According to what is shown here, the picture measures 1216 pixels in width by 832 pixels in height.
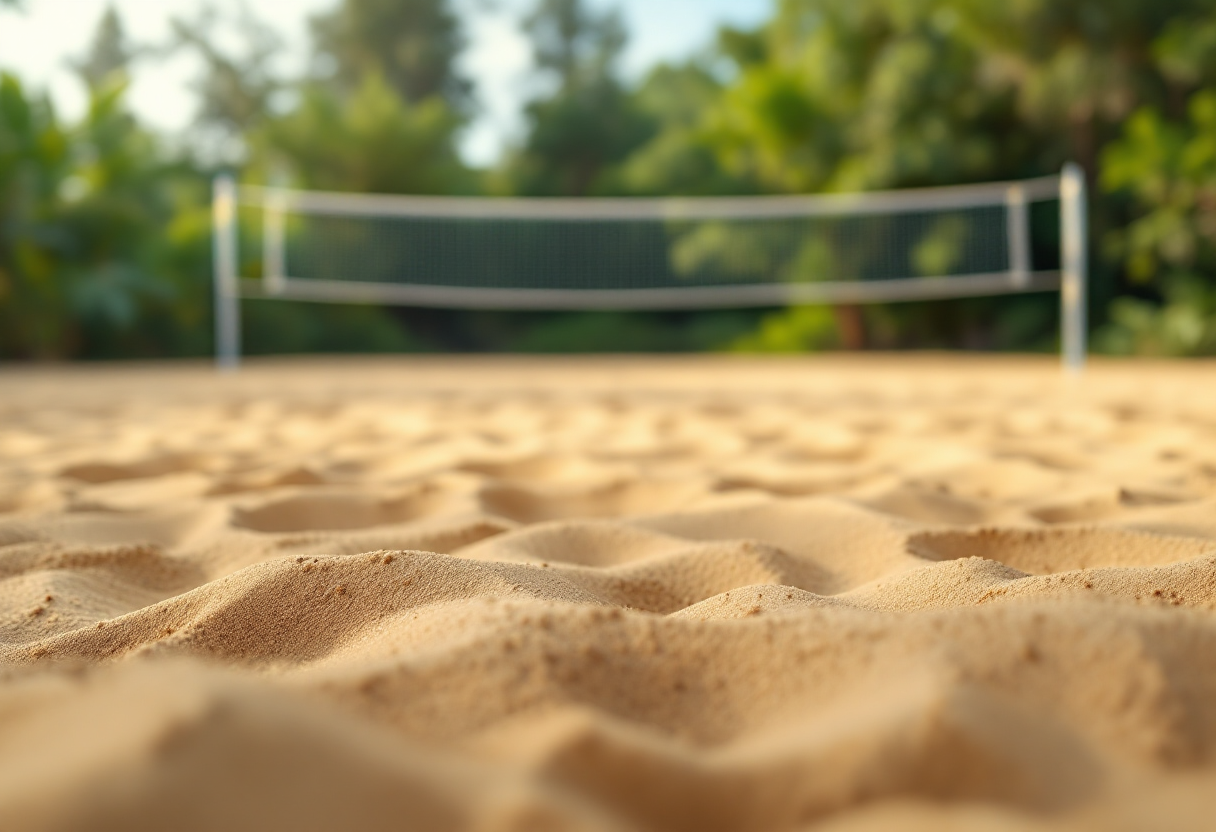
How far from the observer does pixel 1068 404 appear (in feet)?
11.6

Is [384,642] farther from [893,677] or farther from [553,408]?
[553,408]

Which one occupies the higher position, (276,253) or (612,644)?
(276,253)

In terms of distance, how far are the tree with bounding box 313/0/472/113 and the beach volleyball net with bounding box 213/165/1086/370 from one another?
158 inches

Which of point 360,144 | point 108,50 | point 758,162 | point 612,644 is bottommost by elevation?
point 612,644

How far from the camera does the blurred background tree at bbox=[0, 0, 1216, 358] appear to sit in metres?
8.45

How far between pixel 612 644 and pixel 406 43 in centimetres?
1734

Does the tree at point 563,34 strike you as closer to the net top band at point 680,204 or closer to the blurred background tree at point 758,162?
the blurred background tree at point 758,162

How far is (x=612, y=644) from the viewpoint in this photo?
71cm

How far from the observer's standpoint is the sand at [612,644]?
52cm

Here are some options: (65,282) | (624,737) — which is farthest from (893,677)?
(65,282)

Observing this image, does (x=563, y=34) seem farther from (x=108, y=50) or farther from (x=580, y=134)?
(x=108, y=50)

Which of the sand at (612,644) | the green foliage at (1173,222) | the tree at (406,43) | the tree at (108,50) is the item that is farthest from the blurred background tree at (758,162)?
the sand at (612,644)

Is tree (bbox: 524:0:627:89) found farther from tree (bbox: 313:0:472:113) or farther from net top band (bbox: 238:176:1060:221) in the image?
net top band (bbox: 238:176:1060:221)

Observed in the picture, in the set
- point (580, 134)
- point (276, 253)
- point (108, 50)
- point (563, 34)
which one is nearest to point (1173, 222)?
point (276, 253)
